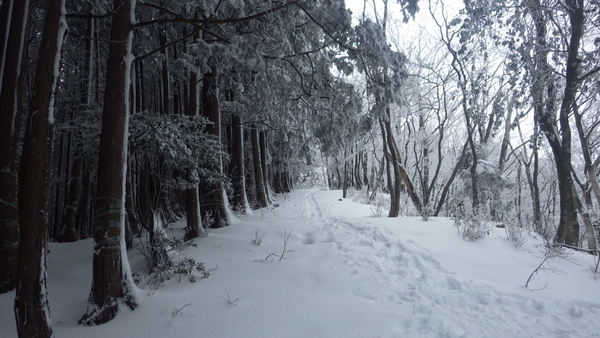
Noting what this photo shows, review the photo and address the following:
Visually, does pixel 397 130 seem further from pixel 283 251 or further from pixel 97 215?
pixel 97 215

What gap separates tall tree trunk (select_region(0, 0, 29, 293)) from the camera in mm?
3986

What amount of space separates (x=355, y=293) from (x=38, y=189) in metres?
3.38

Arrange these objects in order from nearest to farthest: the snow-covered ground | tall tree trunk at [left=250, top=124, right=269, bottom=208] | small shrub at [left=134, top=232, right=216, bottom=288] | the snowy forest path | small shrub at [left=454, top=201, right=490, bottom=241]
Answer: the snowy forest path → the snow-covered ground → small shrub at [left=134, top=232, right=216, bottom=288] → small shrub at [left=454, top=201, right=490, bottom=241] → tall tree trunk at [left=250, top=124, right=269, bottom=208]

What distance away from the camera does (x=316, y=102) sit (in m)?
7.91

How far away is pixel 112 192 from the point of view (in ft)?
10.8

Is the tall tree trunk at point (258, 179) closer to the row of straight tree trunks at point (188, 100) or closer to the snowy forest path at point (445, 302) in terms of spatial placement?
the row of straight tree trunks at point (188, 100)

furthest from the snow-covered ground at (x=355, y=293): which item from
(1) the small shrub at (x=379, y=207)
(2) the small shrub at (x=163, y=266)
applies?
(1) the small shrub at (x=379, y=207)

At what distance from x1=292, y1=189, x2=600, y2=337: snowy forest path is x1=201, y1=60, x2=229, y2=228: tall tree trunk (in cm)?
293

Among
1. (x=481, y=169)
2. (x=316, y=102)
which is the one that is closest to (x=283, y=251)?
(x=316, y=102)

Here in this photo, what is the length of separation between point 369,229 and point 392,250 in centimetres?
117

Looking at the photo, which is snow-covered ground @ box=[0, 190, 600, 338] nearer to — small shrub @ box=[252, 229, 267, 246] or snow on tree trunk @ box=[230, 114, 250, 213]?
small shrub @ box=[252, 229, 267, 246]

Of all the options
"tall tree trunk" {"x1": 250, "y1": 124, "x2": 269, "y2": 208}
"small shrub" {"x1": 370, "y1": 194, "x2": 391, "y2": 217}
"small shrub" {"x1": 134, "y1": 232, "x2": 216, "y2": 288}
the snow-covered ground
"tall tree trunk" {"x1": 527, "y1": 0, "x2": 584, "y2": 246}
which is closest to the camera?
the snow-covered ground

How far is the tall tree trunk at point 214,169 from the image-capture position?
6387mm

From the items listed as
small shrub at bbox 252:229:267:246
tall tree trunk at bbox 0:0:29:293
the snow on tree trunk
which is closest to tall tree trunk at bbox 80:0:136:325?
tall tree trunk at bbox 0:0:29:293
